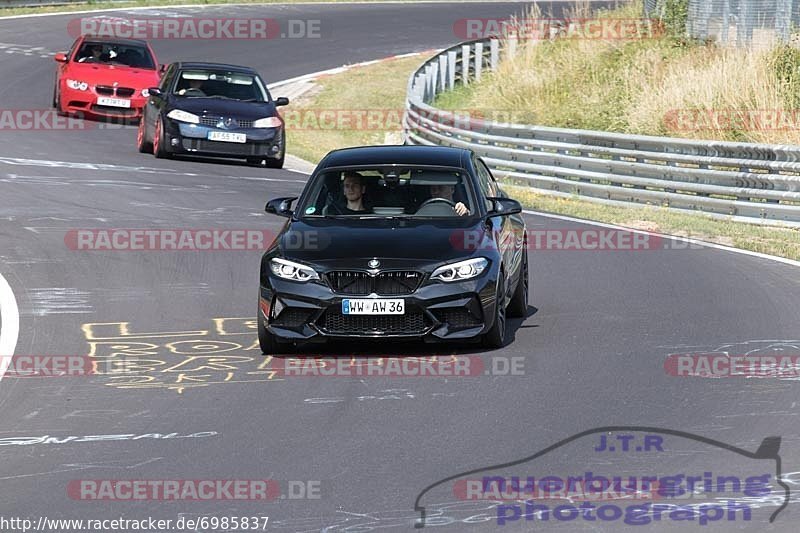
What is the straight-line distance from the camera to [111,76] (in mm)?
29375

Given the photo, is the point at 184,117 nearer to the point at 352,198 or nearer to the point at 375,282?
the point at 352,198

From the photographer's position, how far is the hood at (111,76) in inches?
1153

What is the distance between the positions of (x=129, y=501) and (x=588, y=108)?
23168 mm

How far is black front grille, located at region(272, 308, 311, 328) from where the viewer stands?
1107 cm

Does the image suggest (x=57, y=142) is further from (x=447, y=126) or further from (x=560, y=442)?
(x=560, y=442)

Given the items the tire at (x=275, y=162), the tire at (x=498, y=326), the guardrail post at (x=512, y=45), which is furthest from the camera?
the guardrail post at (x=512, y=45)

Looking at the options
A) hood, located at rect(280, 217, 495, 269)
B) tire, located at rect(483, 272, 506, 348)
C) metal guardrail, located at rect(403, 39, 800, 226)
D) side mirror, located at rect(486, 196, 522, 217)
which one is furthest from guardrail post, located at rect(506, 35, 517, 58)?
tire, located at rect(483, 272, 506, 348)

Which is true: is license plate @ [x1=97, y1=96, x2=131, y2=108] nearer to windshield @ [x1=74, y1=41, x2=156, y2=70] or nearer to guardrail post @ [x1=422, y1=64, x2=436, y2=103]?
windshield @ [x1=74, y1=41, x2=156, y2=70]

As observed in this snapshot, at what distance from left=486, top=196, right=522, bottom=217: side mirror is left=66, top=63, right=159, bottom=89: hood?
18.0 meters

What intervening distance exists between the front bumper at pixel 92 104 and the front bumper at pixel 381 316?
18914mm

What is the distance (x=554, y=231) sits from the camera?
62.6ft

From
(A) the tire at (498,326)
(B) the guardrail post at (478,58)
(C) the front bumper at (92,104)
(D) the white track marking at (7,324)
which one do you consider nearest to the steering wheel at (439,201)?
(A) the tire at (498,326)

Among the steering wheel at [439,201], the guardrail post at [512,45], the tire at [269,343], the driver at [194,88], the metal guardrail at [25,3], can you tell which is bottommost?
the metal guardrail at [25,3]

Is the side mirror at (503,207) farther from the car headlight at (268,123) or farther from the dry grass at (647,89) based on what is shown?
the car headlight at (268,123)
